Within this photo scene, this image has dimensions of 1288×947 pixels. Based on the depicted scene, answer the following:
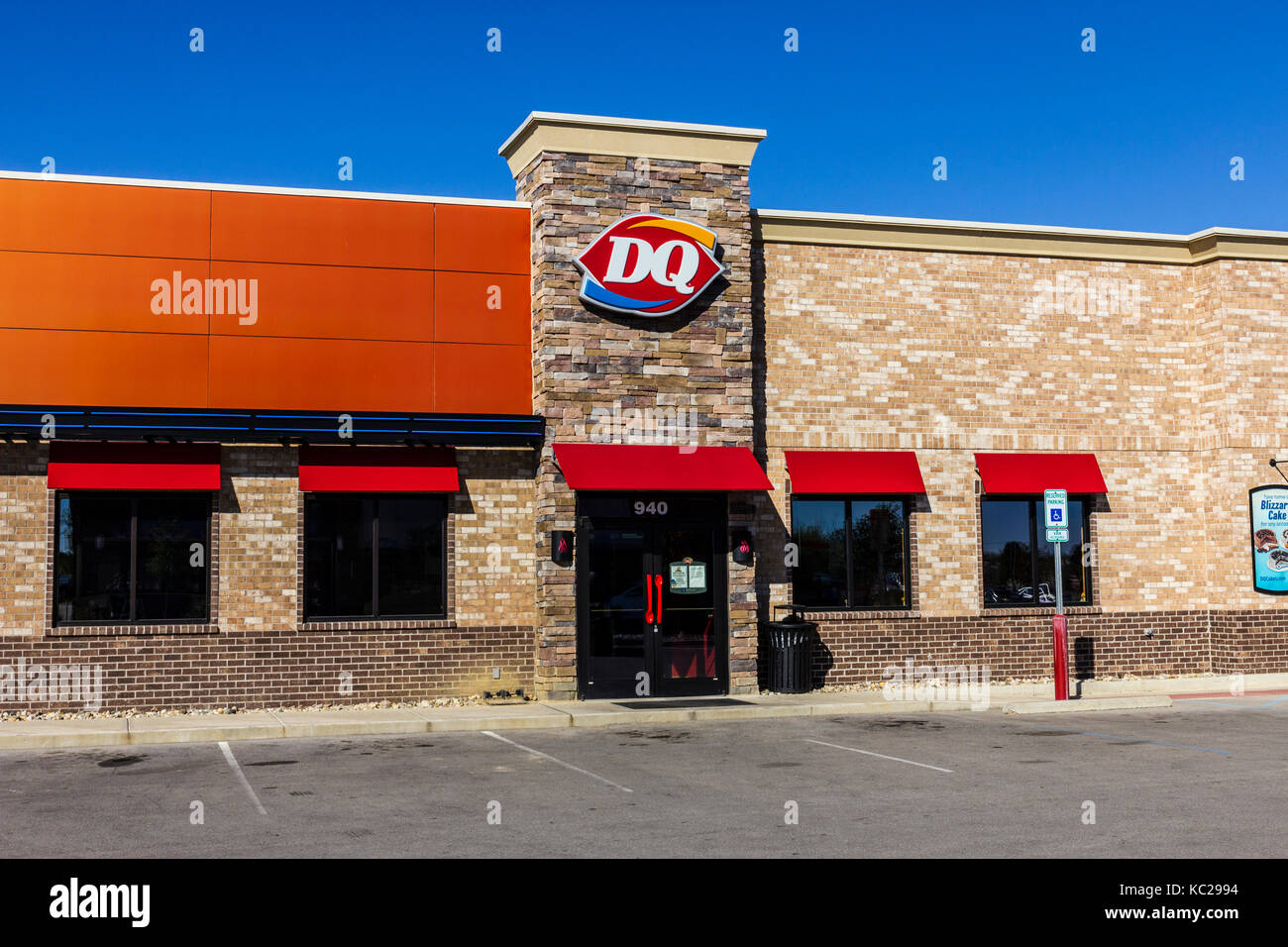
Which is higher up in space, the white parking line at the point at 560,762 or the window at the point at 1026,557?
the window at the point at 1026,557

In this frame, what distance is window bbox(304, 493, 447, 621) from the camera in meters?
19.6

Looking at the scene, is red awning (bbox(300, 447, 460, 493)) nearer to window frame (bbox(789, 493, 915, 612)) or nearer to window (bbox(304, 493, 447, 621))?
window (bbox(304, 493, 447, 621))

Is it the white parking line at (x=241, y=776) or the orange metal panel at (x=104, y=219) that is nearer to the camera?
the white parking line at (x=241, y=776)

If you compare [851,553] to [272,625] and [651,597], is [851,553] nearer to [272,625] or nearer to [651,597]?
[651,597]

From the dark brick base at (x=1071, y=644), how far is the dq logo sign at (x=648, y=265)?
19.7ft

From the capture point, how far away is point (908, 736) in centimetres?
1662

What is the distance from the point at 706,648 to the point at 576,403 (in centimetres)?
444

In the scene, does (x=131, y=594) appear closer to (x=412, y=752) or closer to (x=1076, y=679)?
(x=412, y=752)

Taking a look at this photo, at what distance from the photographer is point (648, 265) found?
20812 millimetres

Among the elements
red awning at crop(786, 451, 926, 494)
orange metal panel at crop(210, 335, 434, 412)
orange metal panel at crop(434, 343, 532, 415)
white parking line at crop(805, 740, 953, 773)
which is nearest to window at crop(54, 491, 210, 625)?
orange metal panel at crop(210, 335, 434, 412)

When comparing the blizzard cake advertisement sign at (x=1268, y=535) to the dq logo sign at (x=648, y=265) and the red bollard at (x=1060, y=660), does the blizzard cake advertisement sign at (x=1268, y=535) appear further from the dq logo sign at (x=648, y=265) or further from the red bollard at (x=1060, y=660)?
the dq logo sign at (x=648, y=265)

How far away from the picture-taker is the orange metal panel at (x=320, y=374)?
19.5 metres

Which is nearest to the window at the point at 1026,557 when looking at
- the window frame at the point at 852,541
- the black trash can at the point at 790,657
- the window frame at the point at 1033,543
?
the window frame at the point at 1033,543

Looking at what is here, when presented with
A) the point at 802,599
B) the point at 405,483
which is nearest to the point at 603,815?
the point at 405,483
